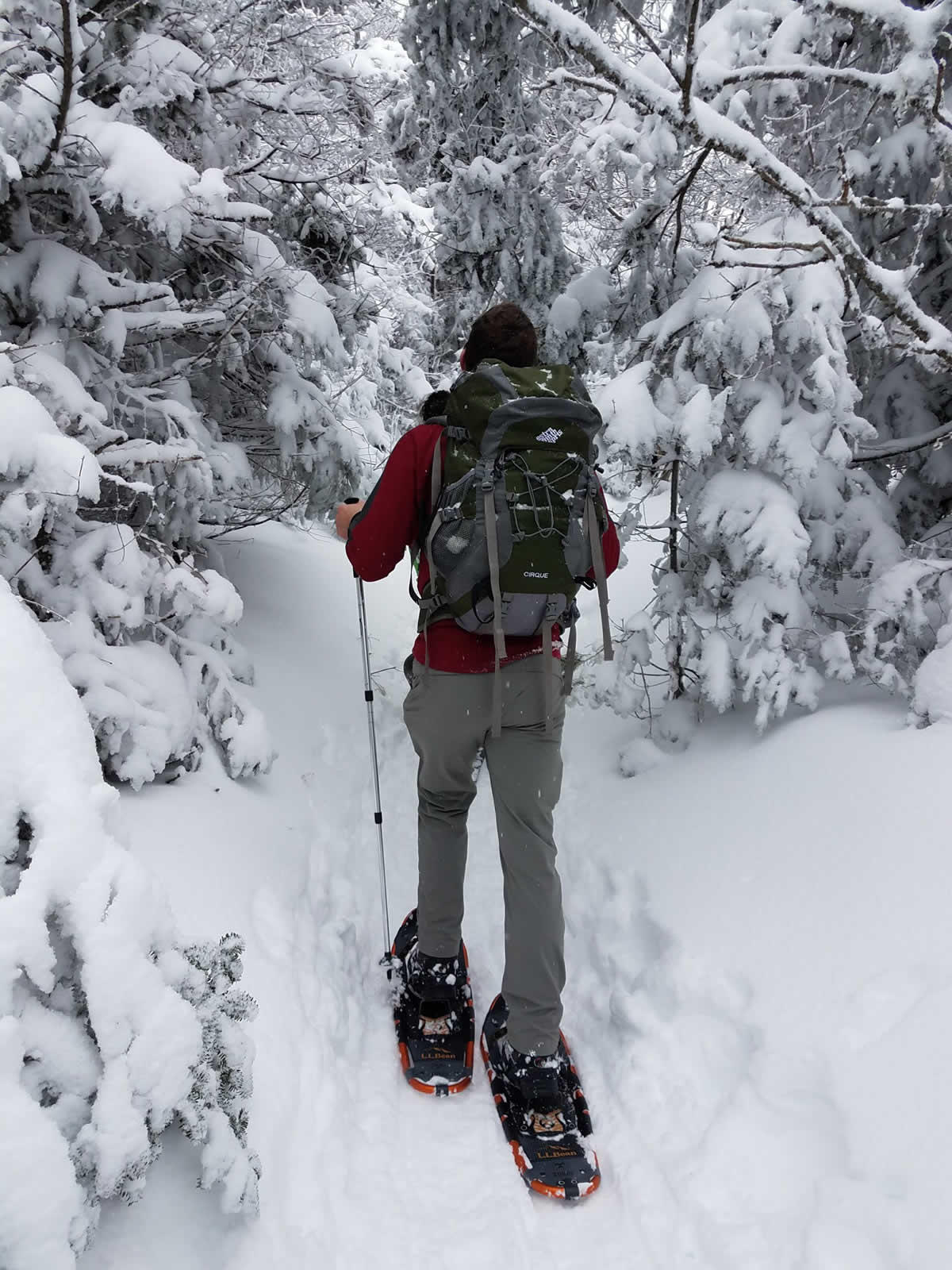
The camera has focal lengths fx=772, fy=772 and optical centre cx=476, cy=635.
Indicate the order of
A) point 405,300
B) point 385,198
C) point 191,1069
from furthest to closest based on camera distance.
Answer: point 405,300, point 385,198, point 191,1069

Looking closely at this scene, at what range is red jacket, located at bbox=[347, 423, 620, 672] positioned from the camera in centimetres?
295

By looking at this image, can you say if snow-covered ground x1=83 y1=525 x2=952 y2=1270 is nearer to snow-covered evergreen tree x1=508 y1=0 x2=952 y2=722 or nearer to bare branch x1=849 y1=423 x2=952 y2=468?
snow-covered evergreen tree x1=508 y1=0 x2=952 y2=722

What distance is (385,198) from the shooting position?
21.9 feet

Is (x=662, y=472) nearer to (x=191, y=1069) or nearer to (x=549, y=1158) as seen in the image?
(x=549, y=1158)

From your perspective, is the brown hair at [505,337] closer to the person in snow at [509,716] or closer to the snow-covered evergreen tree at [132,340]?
the person in snow at [509,716]

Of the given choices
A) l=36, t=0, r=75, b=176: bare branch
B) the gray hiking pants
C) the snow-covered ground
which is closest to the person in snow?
the gray hiking pants

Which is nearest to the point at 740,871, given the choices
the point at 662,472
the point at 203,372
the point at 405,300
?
the point at 662,472

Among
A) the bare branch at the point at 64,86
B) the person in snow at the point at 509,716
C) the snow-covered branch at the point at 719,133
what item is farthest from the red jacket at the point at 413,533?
the bare branch at the point at 64,86

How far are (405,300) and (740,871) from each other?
684 centimetres

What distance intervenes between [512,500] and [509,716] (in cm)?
85

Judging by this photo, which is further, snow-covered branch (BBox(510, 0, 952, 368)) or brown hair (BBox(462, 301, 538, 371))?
brown hair (BBox(462, 301, 538, 371))

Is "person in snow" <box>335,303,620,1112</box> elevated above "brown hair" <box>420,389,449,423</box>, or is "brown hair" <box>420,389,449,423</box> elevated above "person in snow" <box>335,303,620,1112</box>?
"brown hair" <box>420,389,449,423</box>

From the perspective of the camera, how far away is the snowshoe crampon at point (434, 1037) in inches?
126

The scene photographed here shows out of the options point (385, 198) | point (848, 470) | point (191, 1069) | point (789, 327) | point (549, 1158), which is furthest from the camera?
point (385, 198)
